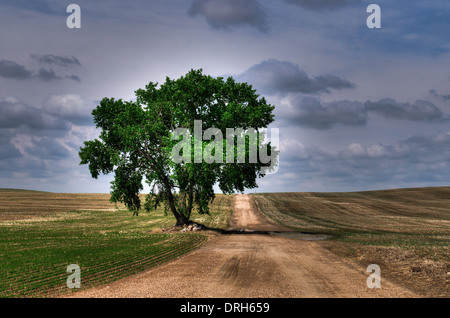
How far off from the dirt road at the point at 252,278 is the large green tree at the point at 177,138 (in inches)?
559

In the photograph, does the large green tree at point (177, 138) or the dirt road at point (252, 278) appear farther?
the large green tree at point (177, 138)

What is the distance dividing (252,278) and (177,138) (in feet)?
80.3

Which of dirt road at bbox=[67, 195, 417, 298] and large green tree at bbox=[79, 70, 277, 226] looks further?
large green tree at bbox=[79, 70, 277, 226]

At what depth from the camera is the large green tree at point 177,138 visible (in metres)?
40.1

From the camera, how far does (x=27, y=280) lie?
17.9 metres

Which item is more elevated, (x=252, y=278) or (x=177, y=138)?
(x=177, y=138)

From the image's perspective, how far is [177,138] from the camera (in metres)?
39.6

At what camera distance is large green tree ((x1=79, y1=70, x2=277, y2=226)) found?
1578 inches

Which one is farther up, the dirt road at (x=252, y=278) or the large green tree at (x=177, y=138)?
the large green tree at (x=177, y=138)

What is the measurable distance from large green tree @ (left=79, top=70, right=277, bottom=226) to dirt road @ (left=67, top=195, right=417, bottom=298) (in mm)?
14200

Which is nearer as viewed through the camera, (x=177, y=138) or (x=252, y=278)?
(x=252, y=278)

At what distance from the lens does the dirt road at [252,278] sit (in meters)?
14.6

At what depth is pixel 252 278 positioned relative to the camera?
17328mm
